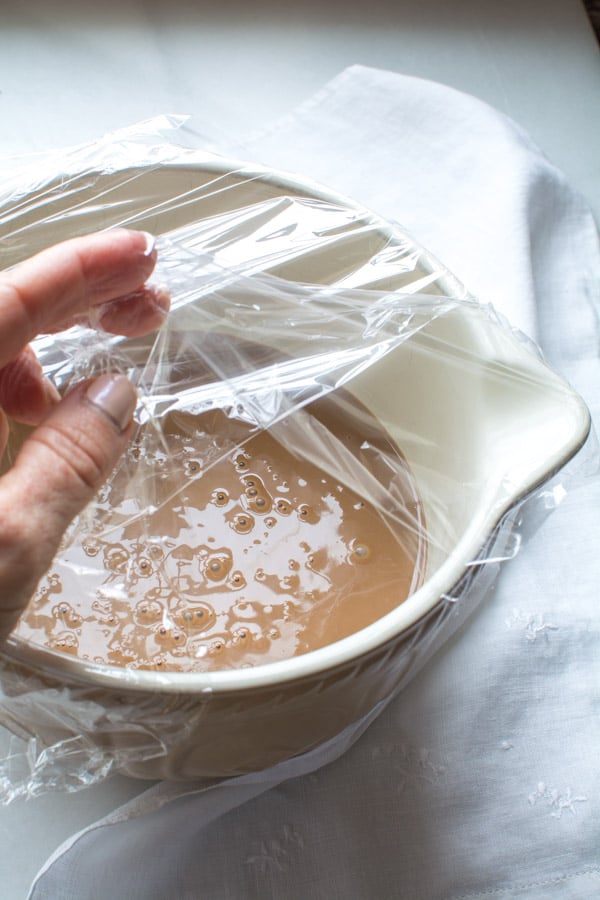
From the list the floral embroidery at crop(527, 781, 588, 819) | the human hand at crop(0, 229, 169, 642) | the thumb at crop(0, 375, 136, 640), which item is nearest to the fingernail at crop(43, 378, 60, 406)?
the human hand at crop(0, 229, 169, 642)

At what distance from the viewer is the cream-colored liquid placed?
0.46 m

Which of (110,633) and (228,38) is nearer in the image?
(110,633)

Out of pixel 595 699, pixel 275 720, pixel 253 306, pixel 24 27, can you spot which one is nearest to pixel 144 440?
pixel 253 306

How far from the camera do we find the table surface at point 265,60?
2.41 ft

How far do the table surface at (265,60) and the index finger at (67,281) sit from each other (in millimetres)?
317

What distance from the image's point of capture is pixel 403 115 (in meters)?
0.74

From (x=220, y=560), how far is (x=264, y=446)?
89mm

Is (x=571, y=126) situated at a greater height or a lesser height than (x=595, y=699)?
greater

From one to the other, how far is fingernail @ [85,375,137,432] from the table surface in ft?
1.29

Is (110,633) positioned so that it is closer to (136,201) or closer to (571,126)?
(136,201)

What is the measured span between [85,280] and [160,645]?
0.19 meters

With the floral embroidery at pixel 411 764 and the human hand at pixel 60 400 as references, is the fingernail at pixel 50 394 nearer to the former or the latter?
the human hand at pixel 60 400

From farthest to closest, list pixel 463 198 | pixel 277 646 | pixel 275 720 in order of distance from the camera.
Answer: pixel 463 198
pixel 277 646
pixel 275 720

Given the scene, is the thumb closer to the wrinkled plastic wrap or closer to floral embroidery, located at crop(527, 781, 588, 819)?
the wrinkled plastic wrap
